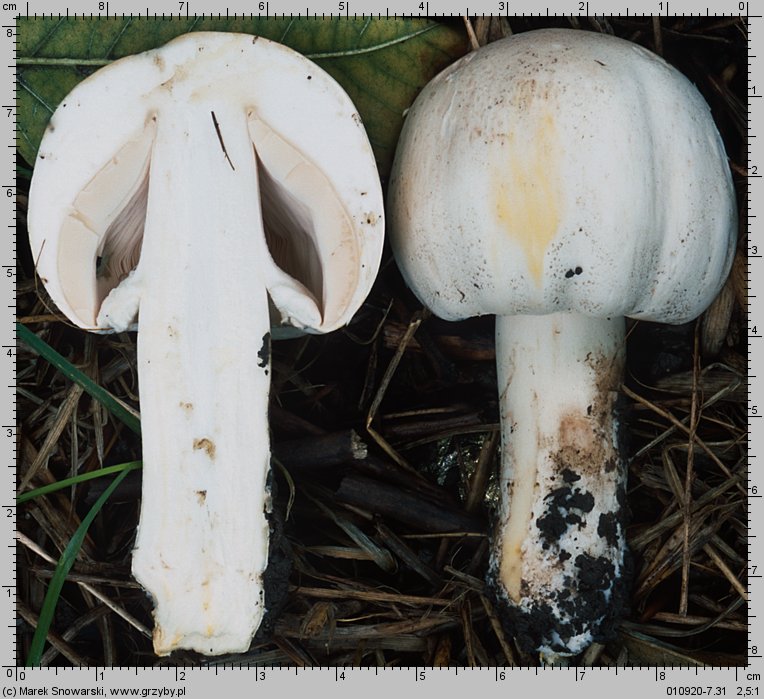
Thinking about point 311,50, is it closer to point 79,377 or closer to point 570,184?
point 570,184

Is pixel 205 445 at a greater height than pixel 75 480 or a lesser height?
greater

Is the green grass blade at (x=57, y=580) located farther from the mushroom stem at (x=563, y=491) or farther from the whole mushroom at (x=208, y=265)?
the mushroom stem at (x=563, y=491)

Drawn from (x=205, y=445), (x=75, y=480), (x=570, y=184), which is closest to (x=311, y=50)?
(x=570, y=184)

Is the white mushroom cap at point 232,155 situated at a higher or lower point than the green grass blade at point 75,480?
higher

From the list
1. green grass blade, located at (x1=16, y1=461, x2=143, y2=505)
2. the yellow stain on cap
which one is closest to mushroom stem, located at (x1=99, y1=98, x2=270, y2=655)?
green grass blade, located at (x1=16, y1=461, x2=143, y2=505)

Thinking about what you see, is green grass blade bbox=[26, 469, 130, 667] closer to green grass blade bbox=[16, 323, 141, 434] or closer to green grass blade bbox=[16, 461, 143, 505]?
green grass blade bbox=[16, 461, 143, 505]

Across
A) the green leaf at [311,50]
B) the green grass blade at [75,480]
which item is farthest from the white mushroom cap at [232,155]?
the green grass blade at [75,480]
